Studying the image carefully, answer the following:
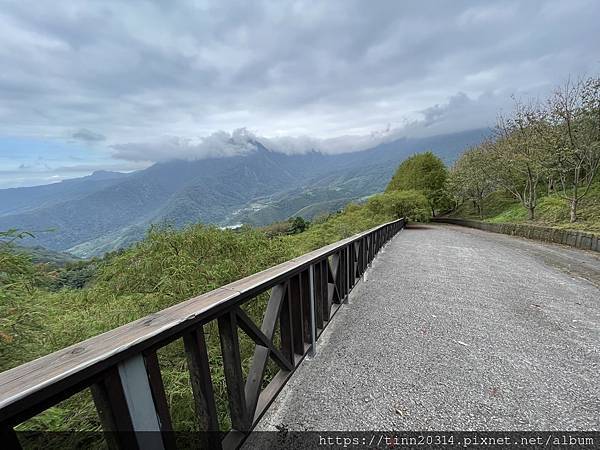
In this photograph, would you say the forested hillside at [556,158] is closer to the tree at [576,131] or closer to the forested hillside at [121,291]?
the tree at [576,131]

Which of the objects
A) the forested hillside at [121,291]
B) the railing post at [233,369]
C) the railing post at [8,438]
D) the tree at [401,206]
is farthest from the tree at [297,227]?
the railing post at [8,438]

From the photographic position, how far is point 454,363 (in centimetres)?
265

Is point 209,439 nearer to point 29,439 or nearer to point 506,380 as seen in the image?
point 29,439

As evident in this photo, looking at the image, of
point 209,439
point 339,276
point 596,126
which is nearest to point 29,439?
point 209,439

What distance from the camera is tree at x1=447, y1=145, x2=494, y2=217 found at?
71.8 ft

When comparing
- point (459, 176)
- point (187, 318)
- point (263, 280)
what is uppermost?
point (187, 318)

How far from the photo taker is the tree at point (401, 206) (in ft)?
74.5

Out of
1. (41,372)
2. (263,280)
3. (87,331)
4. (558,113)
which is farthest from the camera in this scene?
(558,113)

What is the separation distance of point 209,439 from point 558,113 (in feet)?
61.9

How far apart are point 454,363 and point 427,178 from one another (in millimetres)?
34142

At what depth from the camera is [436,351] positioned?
2873 millimetres

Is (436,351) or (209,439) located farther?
(436,351)

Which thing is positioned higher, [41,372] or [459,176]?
[41,372]

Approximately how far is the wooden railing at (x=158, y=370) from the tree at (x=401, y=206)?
21.2 m
